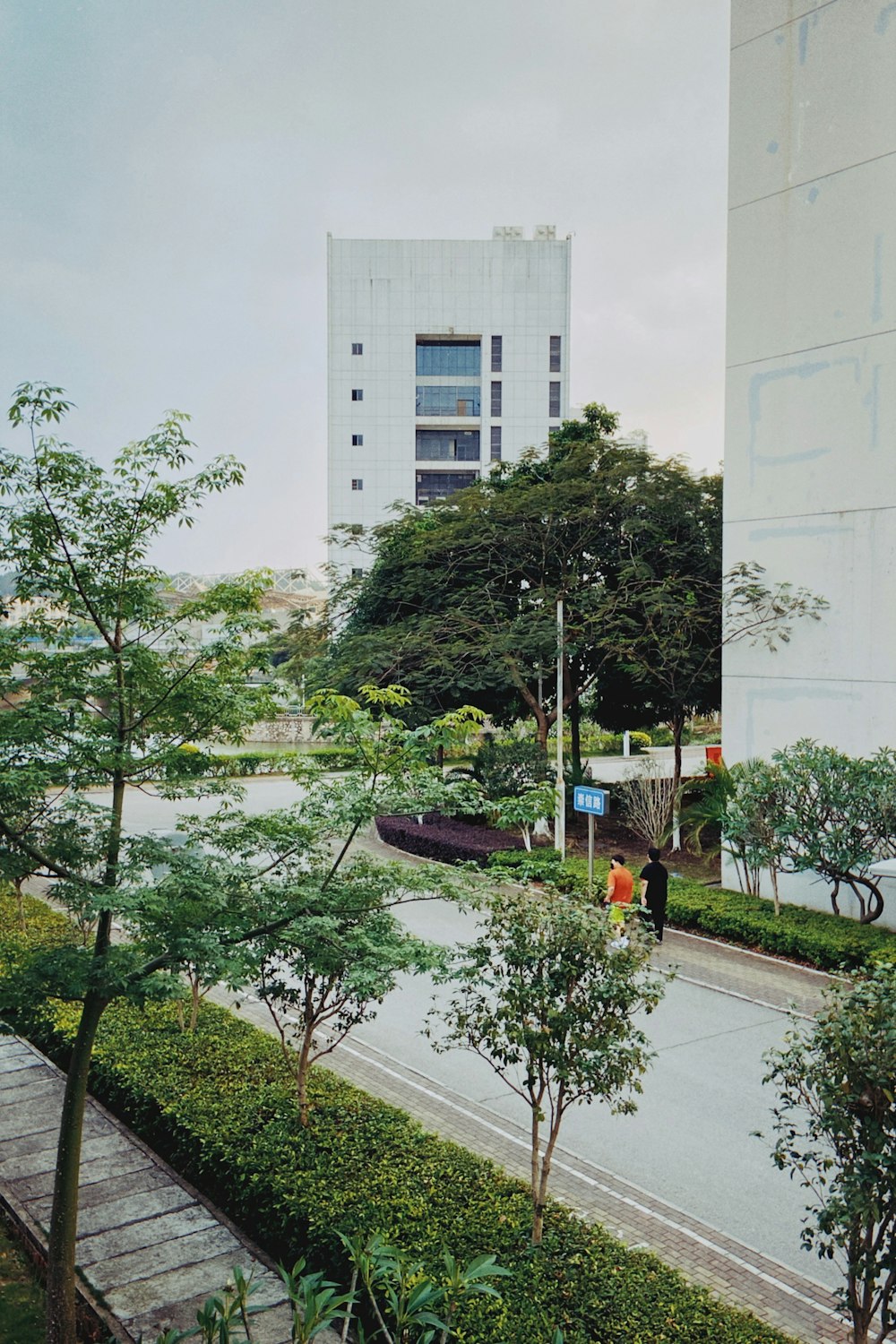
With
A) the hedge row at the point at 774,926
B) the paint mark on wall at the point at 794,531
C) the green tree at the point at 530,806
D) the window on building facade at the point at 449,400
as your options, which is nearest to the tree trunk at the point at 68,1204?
the green tree at the point at 530,806

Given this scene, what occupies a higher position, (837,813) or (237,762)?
(237,762)

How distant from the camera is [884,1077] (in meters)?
4.69

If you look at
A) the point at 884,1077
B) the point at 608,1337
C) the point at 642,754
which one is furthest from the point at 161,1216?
the point at 642,754

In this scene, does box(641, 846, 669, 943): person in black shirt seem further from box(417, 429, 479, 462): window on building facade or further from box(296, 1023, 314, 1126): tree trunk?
box(417, 429, 479, 462): window on building facade

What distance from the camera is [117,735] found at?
20.5ft

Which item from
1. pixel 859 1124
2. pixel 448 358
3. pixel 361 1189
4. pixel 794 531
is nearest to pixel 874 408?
pixel 794 531

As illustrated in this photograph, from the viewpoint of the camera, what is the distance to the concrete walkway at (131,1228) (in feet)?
20.7

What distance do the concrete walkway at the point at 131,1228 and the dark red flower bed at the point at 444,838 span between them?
9838 mm

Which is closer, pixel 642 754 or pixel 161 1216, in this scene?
pixel 161 1216

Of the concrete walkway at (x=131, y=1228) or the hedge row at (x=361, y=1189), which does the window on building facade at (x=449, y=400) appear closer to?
the hedge row at (x=361, y=1189)

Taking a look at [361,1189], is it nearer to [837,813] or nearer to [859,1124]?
[859,1124]

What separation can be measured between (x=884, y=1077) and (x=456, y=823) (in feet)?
55.6

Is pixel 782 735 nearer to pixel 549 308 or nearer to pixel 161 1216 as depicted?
pixel 161 1216

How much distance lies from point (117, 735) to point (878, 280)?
12.5 meters
